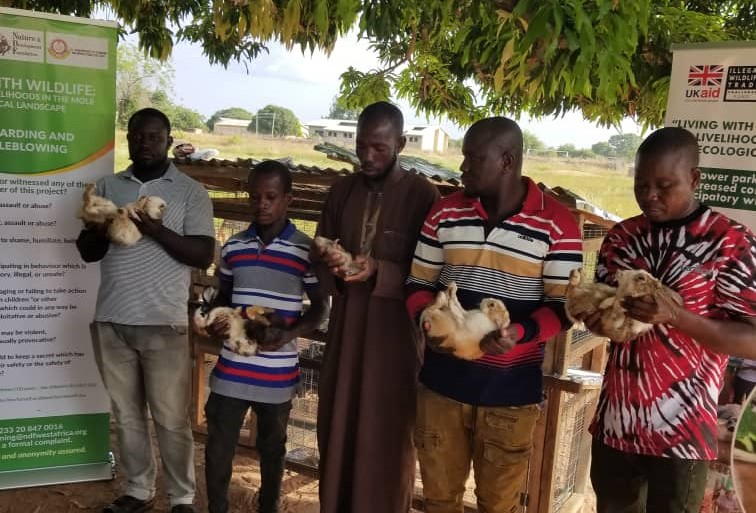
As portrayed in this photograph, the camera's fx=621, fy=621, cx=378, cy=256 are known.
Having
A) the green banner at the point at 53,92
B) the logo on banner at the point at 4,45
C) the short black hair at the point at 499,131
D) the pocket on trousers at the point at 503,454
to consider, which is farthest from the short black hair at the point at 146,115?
the pocket on trousers at the point at 503,454

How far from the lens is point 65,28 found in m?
3.12

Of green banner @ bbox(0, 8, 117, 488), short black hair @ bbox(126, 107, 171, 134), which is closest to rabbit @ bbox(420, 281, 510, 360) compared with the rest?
short black hair @ bbox(126, 107, 171, 134)

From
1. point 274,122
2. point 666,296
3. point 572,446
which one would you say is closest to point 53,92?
point 666,296

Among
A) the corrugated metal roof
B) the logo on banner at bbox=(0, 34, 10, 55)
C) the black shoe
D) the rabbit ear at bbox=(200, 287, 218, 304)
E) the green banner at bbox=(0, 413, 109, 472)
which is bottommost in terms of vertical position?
the black shoe

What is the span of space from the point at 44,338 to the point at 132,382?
68cm

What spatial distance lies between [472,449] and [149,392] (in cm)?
160

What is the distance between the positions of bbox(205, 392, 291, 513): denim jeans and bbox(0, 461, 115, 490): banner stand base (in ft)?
3.56

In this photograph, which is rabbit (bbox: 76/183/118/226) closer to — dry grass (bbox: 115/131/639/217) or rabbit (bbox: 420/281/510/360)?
rabbit (bbox: 420/281/510/360)

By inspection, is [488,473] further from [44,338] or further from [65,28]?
[65,28]

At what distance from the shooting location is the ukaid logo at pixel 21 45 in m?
3.01

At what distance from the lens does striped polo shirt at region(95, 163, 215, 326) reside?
280 cm

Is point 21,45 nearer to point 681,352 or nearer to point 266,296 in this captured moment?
point 266,296

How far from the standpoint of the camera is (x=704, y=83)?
2.43m

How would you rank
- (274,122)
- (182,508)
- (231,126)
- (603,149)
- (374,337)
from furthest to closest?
(231,126), (274,122), (603,149), (182,508), (374,337)
